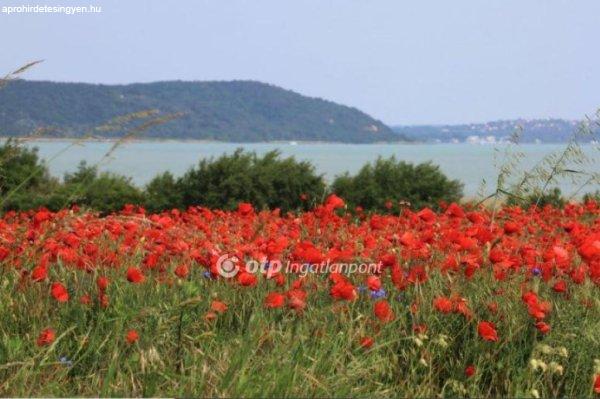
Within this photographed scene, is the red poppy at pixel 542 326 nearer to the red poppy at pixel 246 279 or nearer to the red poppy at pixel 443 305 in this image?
the red poppy at pixel 443 305

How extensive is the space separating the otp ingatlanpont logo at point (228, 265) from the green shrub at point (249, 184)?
902cm

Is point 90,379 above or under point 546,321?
under

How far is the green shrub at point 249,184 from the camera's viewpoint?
13.4 metres

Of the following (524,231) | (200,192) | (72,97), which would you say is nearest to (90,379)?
(524,231)

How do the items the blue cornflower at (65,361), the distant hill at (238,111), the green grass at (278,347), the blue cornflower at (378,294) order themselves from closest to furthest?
the green grass at (278,347), the blue cornflower at (65,361), the blue cornflower at (378,294), the distant hill at (238,111)

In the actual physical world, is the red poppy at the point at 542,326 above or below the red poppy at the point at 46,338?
above

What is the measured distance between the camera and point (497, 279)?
4.58 m

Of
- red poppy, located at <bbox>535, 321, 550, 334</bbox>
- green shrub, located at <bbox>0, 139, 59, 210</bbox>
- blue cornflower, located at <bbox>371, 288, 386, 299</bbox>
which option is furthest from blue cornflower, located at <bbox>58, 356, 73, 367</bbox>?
green shrub, located at <bbox>0, 139, 59, 210</bbox>

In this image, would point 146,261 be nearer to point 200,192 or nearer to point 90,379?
point 90,379

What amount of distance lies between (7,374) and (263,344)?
1.10 metres

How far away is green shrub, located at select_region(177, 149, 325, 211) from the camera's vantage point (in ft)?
44.1

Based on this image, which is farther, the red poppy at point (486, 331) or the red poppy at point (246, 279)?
the red poppy at point (246, 279)

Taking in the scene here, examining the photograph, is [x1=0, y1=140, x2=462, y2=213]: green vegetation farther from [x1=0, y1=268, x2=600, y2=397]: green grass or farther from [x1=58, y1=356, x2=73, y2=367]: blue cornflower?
[x1=58, y1=356, x2=73, y2=367]: blue cornflower

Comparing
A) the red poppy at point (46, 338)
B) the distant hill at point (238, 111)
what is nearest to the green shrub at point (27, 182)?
the red poppy at point (46, 338)
